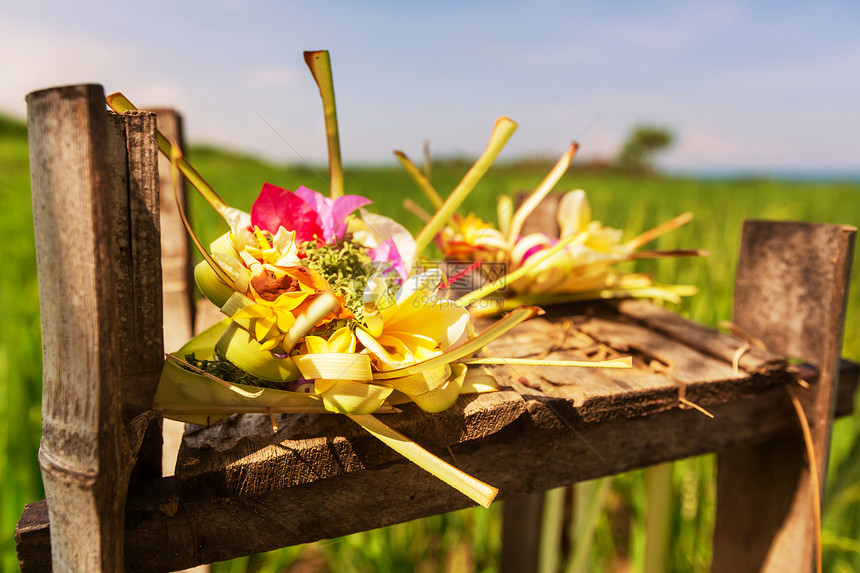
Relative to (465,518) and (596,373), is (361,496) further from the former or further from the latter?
(465,518)

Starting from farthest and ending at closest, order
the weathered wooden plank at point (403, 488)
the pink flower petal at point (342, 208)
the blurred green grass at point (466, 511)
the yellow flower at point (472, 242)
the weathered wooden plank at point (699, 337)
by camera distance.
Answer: the blurred green grass at point (466, 511) → the yellow flower at point (472, 242) → the weathered wooden plank at point (699, 337) → the pink flower petal at point (342, 208) → the weathered wooden plank at point (403, 488)

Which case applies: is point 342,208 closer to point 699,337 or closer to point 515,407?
point 515,407

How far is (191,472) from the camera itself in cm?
40

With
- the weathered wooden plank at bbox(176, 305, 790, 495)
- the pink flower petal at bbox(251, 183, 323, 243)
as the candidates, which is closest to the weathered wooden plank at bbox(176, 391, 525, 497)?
the weathered wooden plank at bbox(176, 305, 790, 495)

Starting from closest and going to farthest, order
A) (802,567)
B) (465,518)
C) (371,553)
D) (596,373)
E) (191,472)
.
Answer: (191,472) < (596,373) < (802,567) < (371,553) < (465,518)

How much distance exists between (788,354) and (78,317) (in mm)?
816

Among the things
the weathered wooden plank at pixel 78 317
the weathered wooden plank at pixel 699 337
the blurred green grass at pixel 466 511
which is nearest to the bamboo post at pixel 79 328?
the weathered wooden plank at pixel 78 317

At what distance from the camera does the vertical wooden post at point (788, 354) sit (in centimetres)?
69

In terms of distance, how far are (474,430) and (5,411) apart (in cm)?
117

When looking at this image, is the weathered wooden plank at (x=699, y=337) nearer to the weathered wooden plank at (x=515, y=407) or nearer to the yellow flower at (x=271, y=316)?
the weathered wooden plank at (x=515, y=407)

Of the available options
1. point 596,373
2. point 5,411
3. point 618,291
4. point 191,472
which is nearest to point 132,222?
point 191,472

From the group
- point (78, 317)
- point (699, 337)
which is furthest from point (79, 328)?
point (699, 337)

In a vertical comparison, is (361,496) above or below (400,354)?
below

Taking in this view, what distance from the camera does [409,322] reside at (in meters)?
0.47
